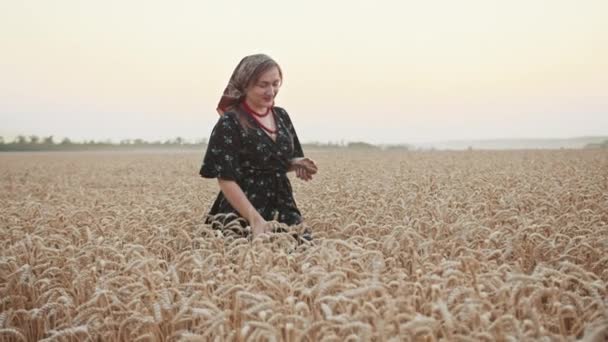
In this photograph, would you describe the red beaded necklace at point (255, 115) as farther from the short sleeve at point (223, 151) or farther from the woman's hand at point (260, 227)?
the woman's hand at point (260, 227)

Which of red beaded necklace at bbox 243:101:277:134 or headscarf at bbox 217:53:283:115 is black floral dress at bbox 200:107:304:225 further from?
headscarf at bbox 217:53:283:115

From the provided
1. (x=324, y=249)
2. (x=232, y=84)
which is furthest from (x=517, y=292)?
(x=232, y=84)

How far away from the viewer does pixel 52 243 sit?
17.3 feet

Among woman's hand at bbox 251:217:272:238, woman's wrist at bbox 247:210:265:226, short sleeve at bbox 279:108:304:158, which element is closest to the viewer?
woman's hand at bbox 251:217:272:238

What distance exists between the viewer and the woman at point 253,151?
5.07 metres

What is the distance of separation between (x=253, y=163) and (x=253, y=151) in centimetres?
13

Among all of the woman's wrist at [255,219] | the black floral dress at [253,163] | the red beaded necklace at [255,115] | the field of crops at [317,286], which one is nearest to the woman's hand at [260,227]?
the woman's wrist at [255,219]

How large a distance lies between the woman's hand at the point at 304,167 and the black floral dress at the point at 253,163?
10 centimetres

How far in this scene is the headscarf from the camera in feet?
16.5

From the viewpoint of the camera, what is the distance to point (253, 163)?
5.45 meters

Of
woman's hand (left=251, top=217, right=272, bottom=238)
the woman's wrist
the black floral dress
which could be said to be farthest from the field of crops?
the black floral dress

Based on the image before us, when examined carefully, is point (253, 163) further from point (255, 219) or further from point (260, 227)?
point (260, 227)

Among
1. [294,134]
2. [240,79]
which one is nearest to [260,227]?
[240,79]

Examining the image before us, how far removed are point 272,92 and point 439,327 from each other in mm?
3029
